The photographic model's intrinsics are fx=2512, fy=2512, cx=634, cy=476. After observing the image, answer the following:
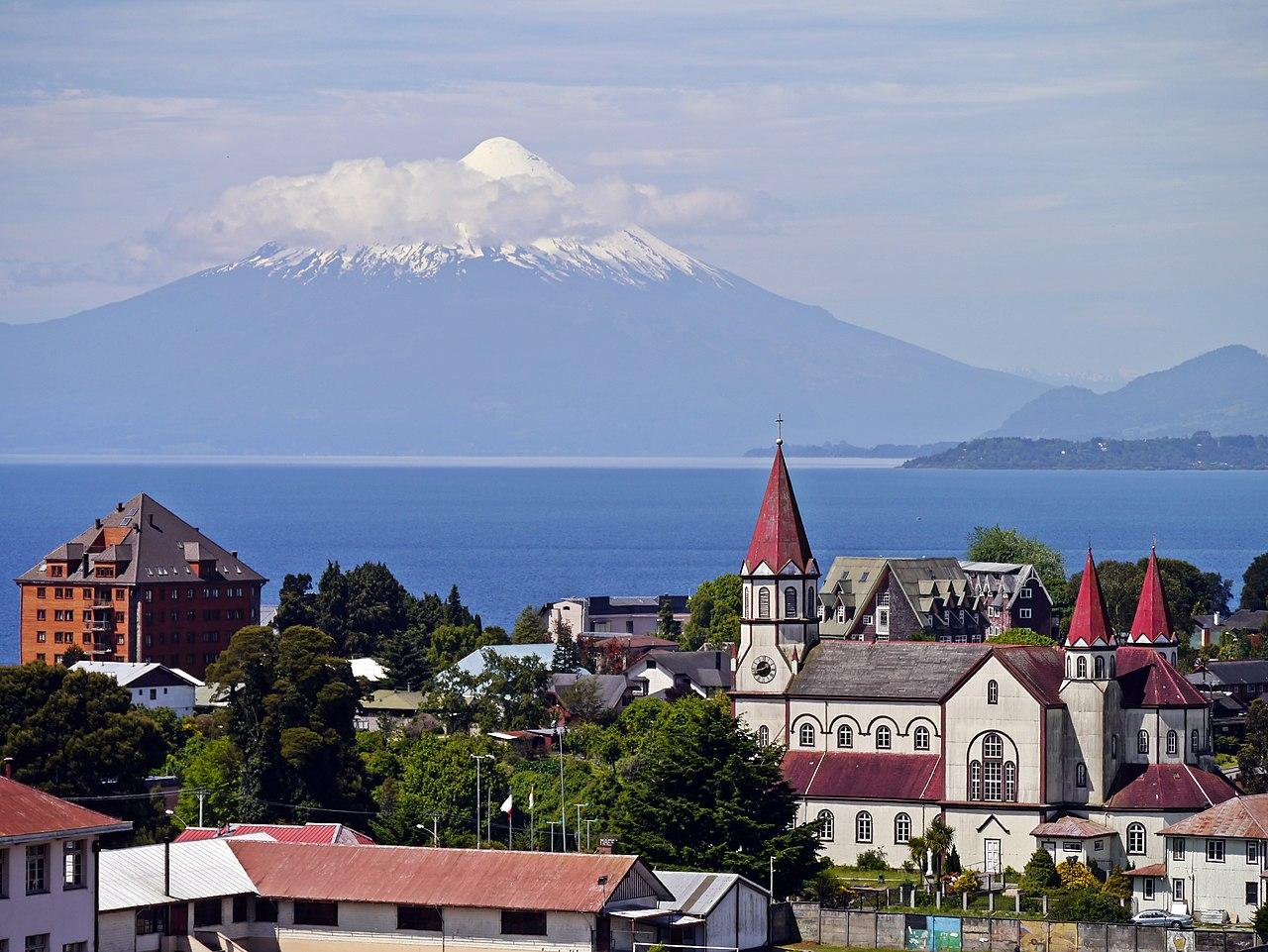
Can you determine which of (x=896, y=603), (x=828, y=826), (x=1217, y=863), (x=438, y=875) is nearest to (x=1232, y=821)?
(x=1217, y=863)

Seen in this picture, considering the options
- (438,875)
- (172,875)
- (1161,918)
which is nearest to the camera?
(172,875)

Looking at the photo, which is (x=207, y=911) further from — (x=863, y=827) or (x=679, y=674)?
(x=679, y=674)

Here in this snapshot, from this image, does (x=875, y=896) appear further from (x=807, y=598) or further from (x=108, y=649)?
(x=108, y=649)

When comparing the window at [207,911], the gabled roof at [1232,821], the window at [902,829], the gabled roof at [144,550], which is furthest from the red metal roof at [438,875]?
the gabled roof at [144,550]

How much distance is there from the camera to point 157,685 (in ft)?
372

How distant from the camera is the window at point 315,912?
55531 mm

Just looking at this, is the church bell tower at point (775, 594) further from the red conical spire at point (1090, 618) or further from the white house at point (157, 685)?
the white house at point (157, 685)

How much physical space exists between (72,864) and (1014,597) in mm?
92747

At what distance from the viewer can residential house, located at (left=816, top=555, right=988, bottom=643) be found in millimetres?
124750

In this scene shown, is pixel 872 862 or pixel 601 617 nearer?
pixel 872 862

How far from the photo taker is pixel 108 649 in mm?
130250

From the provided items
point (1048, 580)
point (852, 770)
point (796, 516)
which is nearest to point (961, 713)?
point (852, 770)

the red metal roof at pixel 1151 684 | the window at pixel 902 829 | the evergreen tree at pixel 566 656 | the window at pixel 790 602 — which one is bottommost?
the window at pixel 902 829

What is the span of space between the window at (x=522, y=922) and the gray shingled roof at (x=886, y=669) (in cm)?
3224
